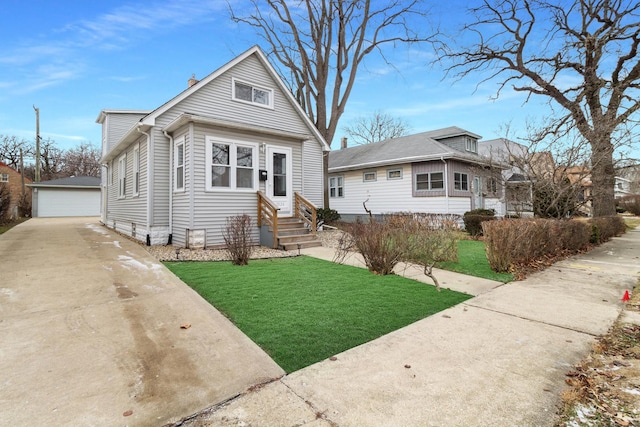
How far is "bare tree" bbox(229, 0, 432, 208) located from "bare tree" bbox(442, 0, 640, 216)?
11.3 feet

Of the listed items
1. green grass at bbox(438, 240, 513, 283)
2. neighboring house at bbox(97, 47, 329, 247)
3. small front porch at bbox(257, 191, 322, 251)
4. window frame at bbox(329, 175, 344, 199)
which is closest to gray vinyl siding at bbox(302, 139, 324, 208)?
neighboring house at bbox(97, 47, 329, 247)

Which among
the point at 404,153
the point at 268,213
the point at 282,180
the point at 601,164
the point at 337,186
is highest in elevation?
the point at 404,153

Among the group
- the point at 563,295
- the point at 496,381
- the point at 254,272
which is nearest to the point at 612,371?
the point at 496,381

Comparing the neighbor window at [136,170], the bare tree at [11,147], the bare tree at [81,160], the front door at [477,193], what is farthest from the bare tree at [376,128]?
the bare tree at [11,147]

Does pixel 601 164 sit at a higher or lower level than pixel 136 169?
lower

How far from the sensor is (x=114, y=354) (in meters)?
2.82

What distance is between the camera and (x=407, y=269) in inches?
261

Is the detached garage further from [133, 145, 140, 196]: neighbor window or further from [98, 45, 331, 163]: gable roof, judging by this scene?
[133, 145, 140, 196]: neighbor window

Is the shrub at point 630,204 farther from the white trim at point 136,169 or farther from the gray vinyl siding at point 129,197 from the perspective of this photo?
the white trim at point 136,169

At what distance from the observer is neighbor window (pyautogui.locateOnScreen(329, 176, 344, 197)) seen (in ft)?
67.6

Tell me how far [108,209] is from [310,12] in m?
16.3

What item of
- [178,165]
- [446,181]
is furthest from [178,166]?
[446,181]

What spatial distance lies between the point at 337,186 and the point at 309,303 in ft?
55.7

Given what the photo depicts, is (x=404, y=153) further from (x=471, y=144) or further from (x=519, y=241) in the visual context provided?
(x=519, y=241)
